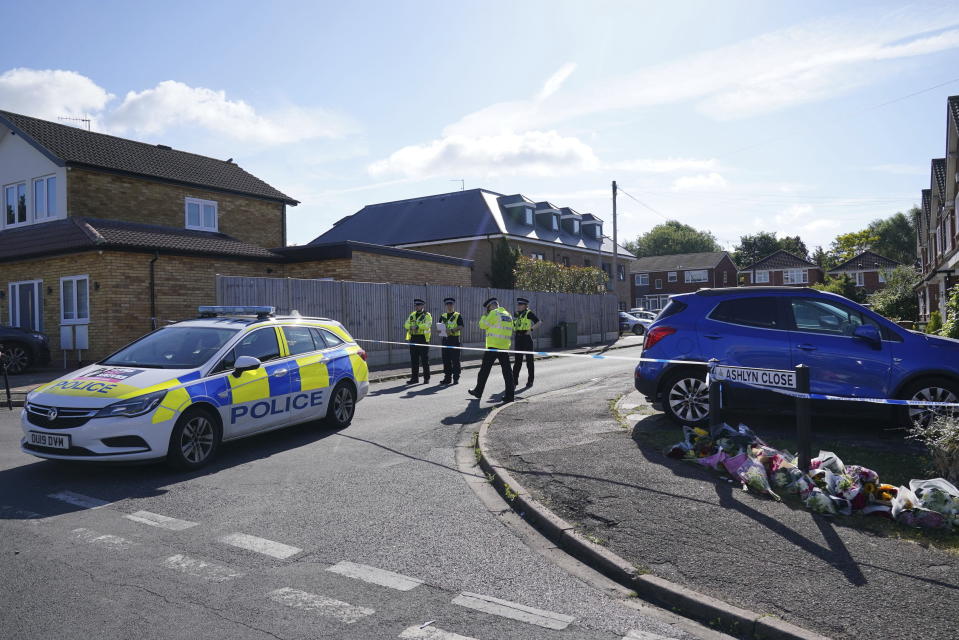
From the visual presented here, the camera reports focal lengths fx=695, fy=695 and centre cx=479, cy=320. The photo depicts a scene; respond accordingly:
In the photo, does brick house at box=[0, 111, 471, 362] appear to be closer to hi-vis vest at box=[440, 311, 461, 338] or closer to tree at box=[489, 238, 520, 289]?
hi-vis vest at box=[440, 311, 461, 338]

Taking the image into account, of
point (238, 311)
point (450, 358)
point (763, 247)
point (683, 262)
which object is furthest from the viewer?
point (763, 247)

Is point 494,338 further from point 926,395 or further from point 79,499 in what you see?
point 79,499

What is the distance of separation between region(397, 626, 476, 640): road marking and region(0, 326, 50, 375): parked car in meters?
16.8

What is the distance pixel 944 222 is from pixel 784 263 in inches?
1809

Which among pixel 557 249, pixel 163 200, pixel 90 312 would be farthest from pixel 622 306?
pixel 90 312

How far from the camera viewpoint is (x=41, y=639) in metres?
3.37

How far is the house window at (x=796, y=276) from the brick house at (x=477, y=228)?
115ft

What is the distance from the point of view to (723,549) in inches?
175

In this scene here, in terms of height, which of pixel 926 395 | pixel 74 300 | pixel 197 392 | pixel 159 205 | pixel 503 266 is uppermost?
pixel 159 205

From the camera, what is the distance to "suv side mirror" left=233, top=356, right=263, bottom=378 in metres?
7.28

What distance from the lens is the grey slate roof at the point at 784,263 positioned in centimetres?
7700

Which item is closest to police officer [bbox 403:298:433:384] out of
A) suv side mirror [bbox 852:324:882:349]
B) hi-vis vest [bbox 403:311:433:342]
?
hi-vis vest [bbox 403:311:433:342]

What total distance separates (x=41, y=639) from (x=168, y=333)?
500cm

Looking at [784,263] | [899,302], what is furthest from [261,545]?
[784,263]
